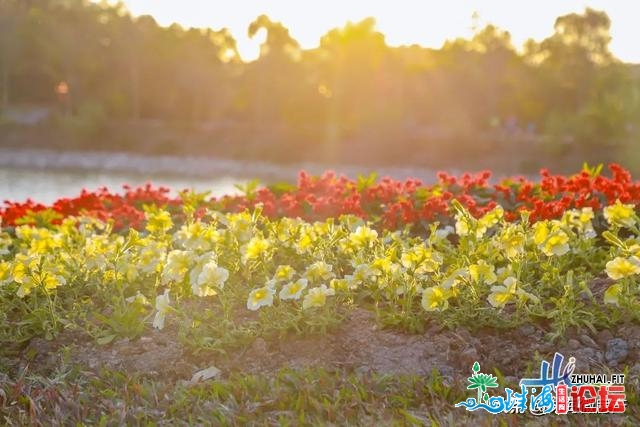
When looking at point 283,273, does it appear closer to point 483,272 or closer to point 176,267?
point 176,267

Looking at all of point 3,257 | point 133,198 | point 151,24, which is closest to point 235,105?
point 151,24

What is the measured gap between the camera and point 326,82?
4041cm

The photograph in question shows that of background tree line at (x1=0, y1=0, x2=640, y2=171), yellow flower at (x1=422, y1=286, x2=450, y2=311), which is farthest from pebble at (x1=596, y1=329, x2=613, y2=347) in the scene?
background tree line at (x1=0, y1=0, x2=640, y2=171)

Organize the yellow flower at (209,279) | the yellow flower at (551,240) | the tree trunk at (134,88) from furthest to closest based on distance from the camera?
the tree trunk at (134,88) < the yellow flower at (551,240) < the yellow flower at (209,279)

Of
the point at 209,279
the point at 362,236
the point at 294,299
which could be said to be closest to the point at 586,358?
the point at 362,236

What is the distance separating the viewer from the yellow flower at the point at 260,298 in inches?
157

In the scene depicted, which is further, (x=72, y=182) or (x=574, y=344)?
(x=72, y=182)

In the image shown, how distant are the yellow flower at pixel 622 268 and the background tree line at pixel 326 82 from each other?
1196 inches

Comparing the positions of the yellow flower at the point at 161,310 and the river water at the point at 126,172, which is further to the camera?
the river water at the point at 126,172

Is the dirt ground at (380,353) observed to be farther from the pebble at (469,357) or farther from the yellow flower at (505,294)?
the yellow flower at (505,294)

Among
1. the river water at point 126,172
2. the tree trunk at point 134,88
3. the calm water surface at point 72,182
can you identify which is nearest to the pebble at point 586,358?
the calm water surface at point 72,182

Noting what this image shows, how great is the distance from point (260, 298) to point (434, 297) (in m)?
0.82

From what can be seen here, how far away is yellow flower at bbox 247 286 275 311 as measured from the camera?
3.98 m

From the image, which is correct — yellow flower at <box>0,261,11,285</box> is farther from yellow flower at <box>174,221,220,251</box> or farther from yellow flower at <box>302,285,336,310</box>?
yellow flower at <box>302,285,336,310</box>
